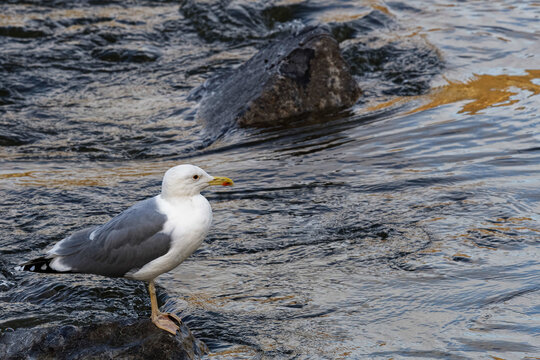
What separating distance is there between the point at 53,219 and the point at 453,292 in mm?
2946

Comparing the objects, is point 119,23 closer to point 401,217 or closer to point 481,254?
point 401,217

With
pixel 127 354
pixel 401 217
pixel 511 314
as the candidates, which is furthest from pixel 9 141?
pixel 511 314

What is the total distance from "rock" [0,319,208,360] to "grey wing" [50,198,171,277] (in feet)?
1.09

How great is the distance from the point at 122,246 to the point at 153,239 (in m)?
0.20

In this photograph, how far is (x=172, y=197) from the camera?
400cm

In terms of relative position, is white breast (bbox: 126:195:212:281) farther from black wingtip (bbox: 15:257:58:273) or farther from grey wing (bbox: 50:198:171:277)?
black wingtip (bbox: 15:257:58:273)

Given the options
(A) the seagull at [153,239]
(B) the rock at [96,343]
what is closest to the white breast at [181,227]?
(A) the seagull at [153,239]

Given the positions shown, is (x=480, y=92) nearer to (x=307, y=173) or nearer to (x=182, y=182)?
(x=307, y=173)

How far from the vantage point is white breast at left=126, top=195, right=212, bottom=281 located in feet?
12.8

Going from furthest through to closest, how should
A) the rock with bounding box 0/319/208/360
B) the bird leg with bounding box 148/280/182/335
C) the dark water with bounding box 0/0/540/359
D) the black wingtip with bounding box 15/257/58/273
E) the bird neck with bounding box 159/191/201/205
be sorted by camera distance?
the dark water with bounding box 0/0/540/359 < the black wingtip with bounding box 15/257/58/273 < the bird neck with bounding box 159/191/201/205 < the bird leg with bounding box 148/280/182/335 < the rock with bounding box 0/319/208/360

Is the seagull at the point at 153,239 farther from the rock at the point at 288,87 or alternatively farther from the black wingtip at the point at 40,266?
the rock at the point at 288,87

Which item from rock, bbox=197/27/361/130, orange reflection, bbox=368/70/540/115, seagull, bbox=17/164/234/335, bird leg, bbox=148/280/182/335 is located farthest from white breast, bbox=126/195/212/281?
orange reflection, bbox=368/70/540/115

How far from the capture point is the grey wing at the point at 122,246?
396cm

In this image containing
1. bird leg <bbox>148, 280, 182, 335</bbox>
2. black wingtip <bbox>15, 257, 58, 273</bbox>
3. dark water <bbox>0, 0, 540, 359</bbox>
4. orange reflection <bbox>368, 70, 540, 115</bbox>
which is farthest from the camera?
orange reflection <bbox>368, 70, 540, 115</bbox>
